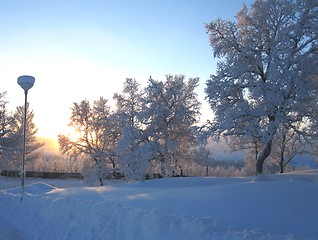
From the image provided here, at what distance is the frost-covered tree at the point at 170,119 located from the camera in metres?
28.2

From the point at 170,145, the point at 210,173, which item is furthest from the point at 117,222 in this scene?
the point at 210,173

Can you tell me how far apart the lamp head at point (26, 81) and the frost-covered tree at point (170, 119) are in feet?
45.0

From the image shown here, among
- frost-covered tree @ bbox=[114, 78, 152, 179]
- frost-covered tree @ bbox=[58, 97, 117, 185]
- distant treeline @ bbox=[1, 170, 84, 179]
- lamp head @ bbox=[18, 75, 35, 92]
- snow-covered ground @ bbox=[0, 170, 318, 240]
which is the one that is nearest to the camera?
snow-covered ground @ bbox=[0, 170, 318, 240]

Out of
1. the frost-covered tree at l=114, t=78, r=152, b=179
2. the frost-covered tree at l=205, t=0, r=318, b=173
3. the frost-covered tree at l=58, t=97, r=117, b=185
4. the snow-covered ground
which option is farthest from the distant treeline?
the snow-covered ground

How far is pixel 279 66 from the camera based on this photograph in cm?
1612

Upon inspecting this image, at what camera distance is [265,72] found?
1802cm

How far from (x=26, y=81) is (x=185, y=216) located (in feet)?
34.3

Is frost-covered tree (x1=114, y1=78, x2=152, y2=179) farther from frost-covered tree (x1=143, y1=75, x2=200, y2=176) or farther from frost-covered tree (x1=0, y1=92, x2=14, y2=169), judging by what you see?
frost-covered tree (x1=0, y1=92, x2=14, y2=169)

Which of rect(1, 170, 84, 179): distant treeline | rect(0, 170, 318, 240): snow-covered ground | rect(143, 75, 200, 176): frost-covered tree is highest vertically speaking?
rect(143, 75, 200, 176): frost-covered tree

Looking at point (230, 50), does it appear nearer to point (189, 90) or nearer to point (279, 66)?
point (279, 66)

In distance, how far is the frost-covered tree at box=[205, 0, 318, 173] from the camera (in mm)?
16219

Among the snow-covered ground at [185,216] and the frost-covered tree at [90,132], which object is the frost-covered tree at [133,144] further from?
the snow-covered ground at [185,216]

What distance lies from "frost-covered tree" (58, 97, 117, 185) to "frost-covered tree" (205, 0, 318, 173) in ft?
61.1

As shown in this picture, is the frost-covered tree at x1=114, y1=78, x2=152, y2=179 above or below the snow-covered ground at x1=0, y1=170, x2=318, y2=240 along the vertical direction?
above
